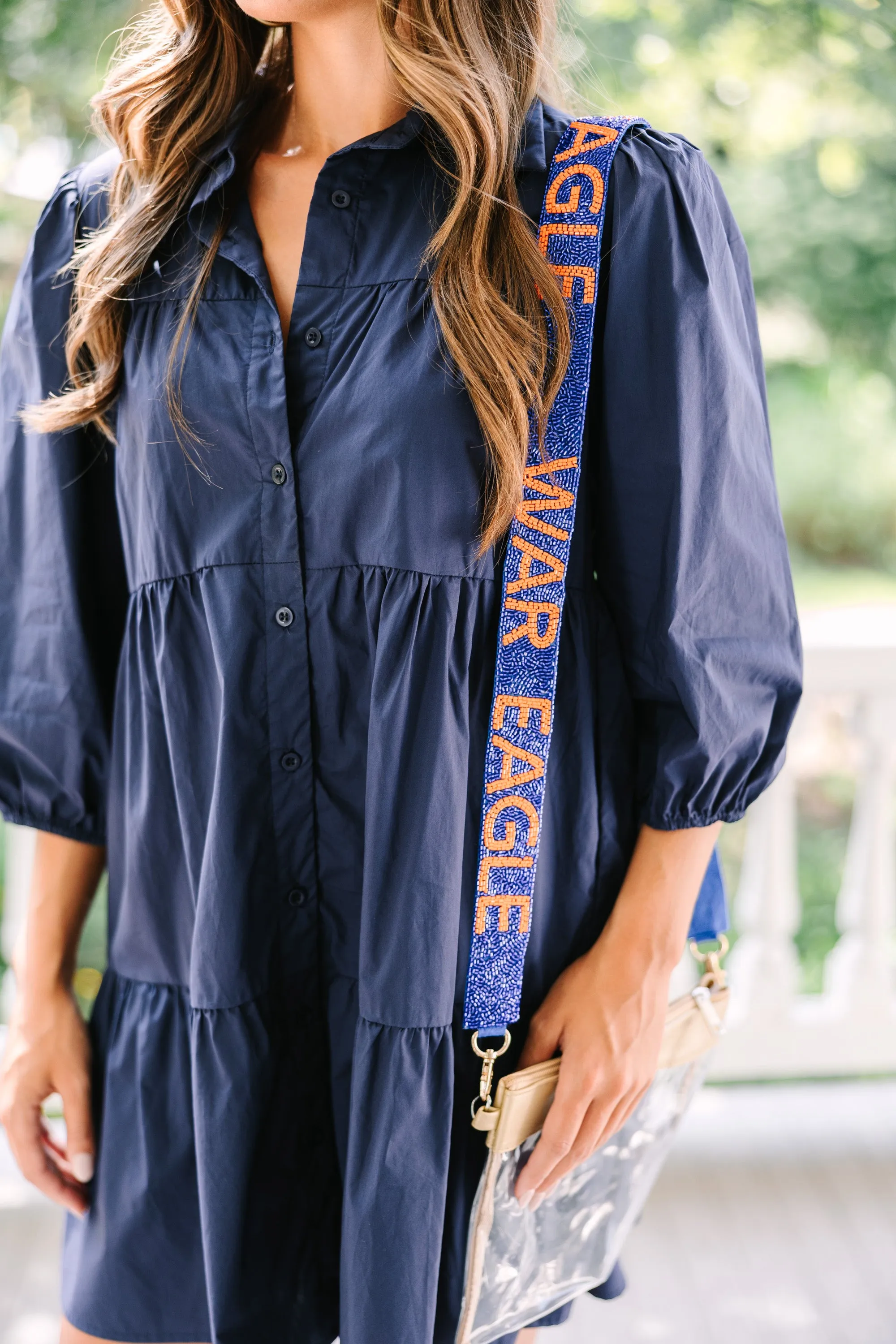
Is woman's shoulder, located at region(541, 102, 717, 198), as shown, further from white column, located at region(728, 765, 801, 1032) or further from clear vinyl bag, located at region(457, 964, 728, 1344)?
white column, located at region(728, 765, 801, 1032)

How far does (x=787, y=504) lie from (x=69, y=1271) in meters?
5.58

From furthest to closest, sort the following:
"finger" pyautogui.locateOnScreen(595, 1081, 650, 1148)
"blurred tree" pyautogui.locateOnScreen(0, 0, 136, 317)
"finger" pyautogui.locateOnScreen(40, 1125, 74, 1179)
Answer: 1. "blurred tree" pyautogui.locateOnScreen(0, 0, 136, 317)
2. "finger" pyautogui.locateOnScreen(40, 1125, 74, 1179)
3. "finger" pyautogui.locateOnScreen(595, 1081, 650, 1148)

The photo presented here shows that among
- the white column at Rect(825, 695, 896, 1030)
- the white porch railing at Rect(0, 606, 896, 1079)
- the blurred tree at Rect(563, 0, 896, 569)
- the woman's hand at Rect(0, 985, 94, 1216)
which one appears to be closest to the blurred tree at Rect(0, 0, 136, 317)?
the blurred tree at Rect(563, 0, 896, 569)

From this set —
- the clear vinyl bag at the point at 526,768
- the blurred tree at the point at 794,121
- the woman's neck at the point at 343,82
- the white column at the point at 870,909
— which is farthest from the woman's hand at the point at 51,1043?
the blurred tree at the point at 794,121

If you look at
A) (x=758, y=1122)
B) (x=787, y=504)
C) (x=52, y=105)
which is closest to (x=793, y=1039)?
(x=758, y=1122)

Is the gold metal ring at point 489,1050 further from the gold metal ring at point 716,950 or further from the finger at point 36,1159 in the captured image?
the finger at point 36,1159

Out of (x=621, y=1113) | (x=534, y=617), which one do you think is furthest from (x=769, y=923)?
(x=534, y=617)

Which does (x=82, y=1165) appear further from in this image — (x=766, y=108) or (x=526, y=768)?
(x=766, y=108)

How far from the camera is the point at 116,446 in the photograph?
99 centimetres

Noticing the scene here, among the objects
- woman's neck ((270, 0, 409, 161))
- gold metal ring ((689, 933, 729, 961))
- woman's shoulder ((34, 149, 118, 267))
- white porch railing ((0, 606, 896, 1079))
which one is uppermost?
woman's neck ((270, 0, 409, 161))

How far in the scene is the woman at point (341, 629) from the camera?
852 mm

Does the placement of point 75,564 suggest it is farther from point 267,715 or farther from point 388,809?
point 388,809

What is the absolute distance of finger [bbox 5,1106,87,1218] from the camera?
3.41ft

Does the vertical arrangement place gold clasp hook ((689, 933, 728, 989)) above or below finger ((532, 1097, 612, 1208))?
above
